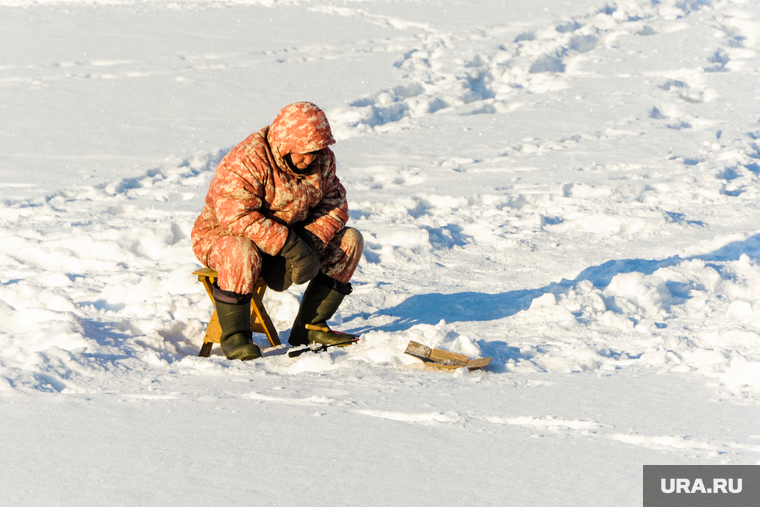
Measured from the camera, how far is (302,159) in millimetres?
3299

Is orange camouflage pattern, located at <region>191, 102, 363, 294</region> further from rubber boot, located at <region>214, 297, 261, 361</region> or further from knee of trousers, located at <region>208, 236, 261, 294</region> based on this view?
rubber boot, located at <region>214, 297, 261, 361</region>

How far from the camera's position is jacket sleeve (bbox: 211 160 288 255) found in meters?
3.23

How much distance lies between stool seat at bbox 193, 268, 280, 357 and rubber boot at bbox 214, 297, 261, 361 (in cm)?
12

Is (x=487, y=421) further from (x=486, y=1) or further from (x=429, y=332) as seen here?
(x=486, y=1)

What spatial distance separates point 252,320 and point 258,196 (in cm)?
77

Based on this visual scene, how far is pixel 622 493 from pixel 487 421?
664mm

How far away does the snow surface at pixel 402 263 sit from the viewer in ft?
7.48

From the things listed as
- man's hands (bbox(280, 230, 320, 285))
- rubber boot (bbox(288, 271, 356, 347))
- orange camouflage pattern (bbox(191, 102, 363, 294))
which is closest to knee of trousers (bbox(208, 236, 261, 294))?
orange camouflage pattern (bbox(191, 102, 363, 294))

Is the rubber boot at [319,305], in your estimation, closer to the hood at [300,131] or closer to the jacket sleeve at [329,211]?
the jacket sleeve at [329,211]

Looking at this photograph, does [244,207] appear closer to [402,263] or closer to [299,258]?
[299,258]

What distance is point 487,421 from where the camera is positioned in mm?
2680

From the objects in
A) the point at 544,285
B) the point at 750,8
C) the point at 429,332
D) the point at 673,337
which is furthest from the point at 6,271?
the point at 750,8
